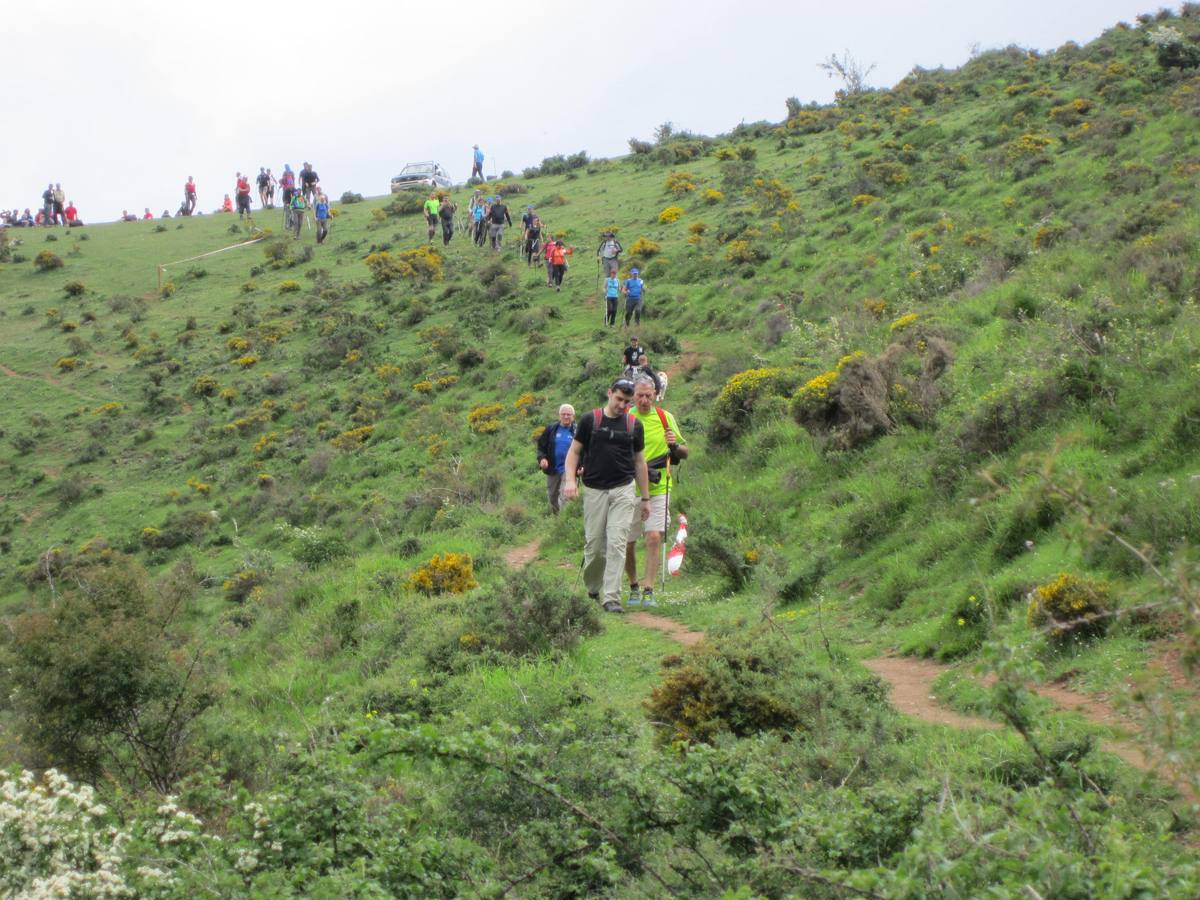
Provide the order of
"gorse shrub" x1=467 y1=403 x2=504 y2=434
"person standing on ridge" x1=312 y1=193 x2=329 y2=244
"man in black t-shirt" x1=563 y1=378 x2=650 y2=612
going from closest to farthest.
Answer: "man in black t-shirt" x1=563 y1=378 x2=650 y2=612 → "gorse shrub" x1=467 y1=403 x2=504 y2=434 → "person standing on ridge" x1=312 y1=193 x2=329 y2=244

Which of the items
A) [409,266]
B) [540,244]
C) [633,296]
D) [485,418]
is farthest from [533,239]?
[485,418]

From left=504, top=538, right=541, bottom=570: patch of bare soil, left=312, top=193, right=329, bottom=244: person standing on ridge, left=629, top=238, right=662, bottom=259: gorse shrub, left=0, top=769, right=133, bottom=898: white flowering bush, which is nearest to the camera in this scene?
left=0, top=769, right=133, bottom=898: white flowering bush

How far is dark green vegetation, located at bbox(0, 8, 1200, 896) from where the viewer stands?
→ 4.28 m

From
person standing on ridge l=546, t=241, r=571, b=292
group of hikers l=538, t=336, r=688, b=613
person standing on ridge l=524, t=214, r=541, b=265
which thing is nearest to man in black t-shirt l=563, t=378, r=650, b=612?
group of hikers l=538, t=336, r=688, b=613

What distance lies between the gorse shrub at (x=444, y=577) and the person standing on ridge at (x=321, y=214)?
31257mm

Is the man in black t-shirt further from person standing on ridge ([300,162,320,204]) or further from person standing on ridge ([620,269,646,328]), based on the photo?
person standing on ridge ([300,162,320,204])

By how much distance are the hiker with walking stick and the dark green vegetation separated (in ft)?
1.34

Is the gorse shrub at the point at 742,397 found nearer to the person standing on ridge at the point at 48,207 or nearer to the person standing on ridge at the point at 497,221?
the person standing on ridge at the point at 497,221

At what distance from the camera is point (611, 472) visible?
9.27m

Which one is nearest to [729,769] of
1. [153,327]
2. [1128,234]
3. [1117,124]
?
[1128,234]

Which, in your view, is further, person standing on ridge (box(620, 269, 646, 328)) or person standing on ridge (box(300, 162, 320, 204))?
person standing on ridge (box(300, 162, 320, 204))

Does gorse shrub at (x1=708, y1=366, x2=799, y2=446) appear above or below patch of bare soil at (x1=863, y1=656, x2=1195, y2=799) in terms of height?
above

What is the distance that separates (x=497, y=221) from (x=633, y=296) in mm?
11862

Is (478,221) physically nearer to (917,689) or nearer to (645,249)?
(645,249)
